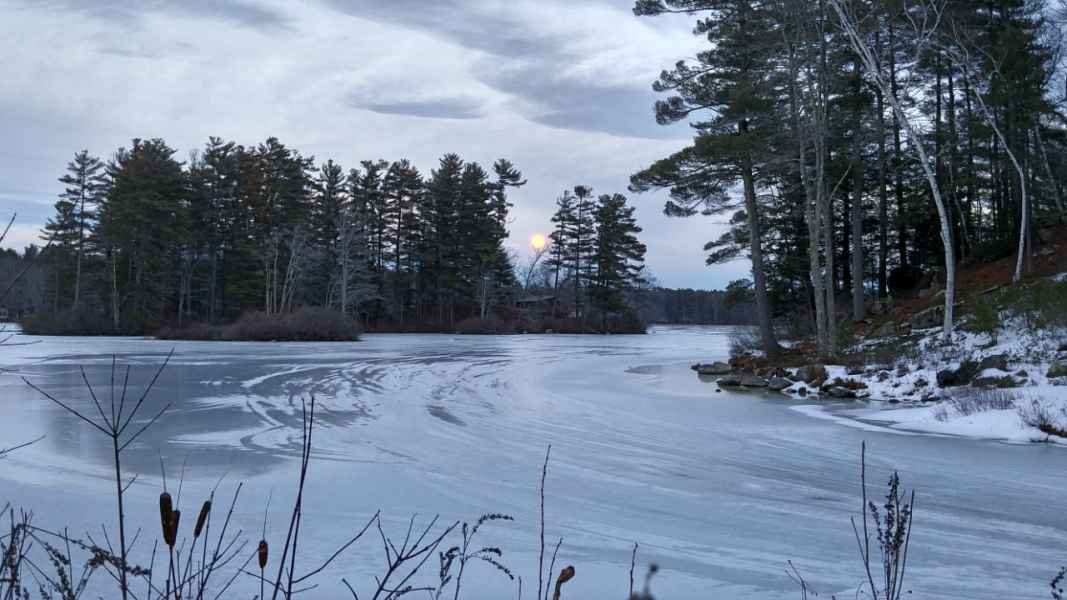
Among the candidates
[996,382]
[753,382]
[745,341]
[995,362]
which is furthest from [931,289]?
[996,382]

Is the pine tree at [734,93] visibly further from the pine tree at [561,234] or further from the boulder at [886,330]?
the pine tree at [561,234]

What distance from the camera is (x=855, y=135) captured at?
66.9 ft

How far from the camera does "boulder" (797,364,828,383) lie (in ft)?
49.6

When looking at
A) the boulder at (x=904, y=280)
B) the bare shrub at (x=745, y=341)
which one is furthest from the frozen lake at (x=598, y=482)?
the boulder at (x=904, y=280)

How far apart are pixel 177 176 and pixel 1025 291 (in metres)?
46.0

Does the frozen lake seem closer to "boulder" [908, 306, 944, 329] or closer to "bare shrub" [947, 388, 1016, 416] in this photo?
"bare shrub" [947, 388, 1016, 416]

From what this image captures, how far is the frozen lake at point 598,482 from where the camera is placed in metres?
4.21

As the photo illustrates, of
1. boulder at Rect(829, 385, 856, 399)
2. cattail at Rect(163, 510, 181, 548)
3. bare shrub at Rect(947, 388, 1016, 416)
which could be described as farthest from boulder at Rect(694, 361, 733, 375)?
cattail at Rect(163, 510, 181, 548)

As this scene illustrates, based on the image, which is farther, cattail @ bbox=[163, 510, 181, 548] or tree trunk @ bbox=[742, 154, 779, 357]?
tree trunk @ bbox=[742, 154, 779, 357]

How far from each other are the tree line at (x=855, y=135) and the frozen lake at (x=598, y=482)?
8.71 metres

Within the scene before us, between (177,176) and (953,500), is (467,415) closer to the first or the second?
(953,500)

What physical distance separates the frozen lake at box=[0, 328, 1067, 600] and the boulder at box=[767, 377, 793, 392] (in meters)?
A: 3.17

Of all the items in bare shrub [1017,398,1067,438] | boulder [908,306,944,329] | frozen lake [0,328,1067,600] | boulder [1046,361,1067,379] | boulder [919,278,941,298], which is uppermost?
boulder [919,278,941,298]

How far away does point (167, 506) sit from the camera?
1430 millimetres
